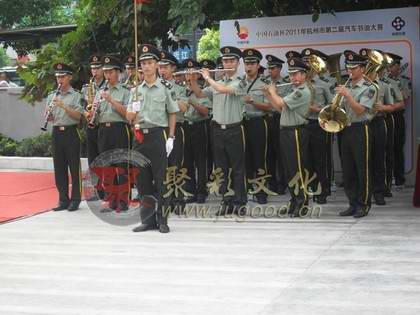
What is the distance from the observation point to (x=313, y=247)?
7.32 meters

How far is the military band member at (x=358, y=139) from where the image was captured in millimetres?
8570

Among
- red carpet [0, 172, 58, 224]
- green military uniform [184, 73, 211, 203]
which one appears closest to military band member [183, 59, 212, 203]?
green military uniform [184, 73, 211, 203]

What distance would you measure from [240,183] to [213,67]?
211cm

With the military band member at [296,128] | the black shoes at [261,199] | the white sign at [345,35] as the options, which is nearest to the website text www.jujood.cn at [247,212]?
the military band member at [296,128]

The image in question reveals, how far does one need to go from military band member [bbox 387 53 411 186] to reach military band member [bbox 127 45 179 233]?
12.0ft

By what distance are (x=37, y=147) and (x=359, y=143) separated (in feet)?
30.3

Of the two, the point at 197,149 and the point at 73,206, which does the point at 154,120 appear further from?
the point at 73,206

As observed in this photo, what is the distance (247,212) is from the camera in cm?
938

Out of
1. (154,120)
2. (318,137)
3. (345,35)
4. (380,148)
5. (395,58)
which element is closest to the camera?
(154,120)

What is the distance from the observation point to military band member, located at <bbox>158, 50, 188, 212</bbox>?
30.5 feet

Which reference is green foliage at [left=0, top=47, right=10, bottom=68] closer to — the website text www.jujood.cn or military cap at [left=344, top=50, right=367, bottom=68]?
the website text www.jujood.cn

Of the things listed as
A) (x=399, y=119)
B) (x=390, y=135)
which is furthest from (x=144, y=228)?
(x=399, y=119)

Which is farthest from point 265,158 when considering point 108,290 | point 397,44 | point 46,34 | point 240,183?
point 46,34

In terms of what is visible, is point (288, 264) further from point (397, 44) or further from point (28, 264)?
point (397, 44)
